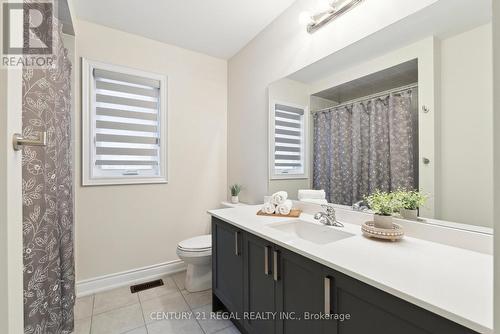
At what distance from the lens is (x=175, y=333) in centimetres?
155

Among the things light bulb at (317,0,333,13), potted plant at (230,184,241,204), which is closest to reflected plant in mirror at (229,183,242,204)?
potted plant at (230,184,241,204)

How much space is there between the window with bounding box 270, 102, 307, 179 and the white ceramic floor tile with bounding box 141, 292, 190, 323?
1.33 meters

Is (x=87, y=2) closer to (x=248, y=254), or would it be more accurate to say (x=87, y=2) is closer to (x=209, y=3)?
(x=209, y=3)

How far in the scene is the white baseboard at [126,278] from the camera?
2.04 metres

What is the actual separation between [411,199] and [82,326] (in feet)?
7.63

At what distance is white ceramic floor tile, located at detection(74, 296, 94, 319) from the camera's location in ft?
5.75

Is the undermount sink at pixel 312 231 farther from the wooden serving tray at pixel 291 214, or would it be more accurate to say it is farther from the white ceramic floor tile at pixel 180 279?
the white ceramic floor tile at pixel 180 279

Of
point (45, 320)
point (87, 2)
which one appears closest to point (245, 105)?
point (87, 2)

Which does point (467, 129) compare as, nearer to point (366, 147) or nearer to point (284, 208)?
point (366, 147)

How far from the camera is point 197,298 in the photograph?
1978mm

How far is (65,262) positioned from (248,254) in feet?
4.03

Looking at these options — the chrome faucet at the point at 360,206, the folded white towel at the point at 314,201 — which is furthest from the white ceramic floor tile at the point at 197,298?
the chrome faucet at the point at 360,206

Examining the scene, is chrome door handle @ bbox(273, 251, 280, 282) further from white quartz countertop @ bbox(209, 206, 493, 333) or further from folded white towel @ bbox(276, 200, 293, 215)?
folded white towel @ bbox(276, 200, 293, 215)

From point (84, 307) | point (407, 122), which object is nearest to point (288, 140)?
point (407, 122)
